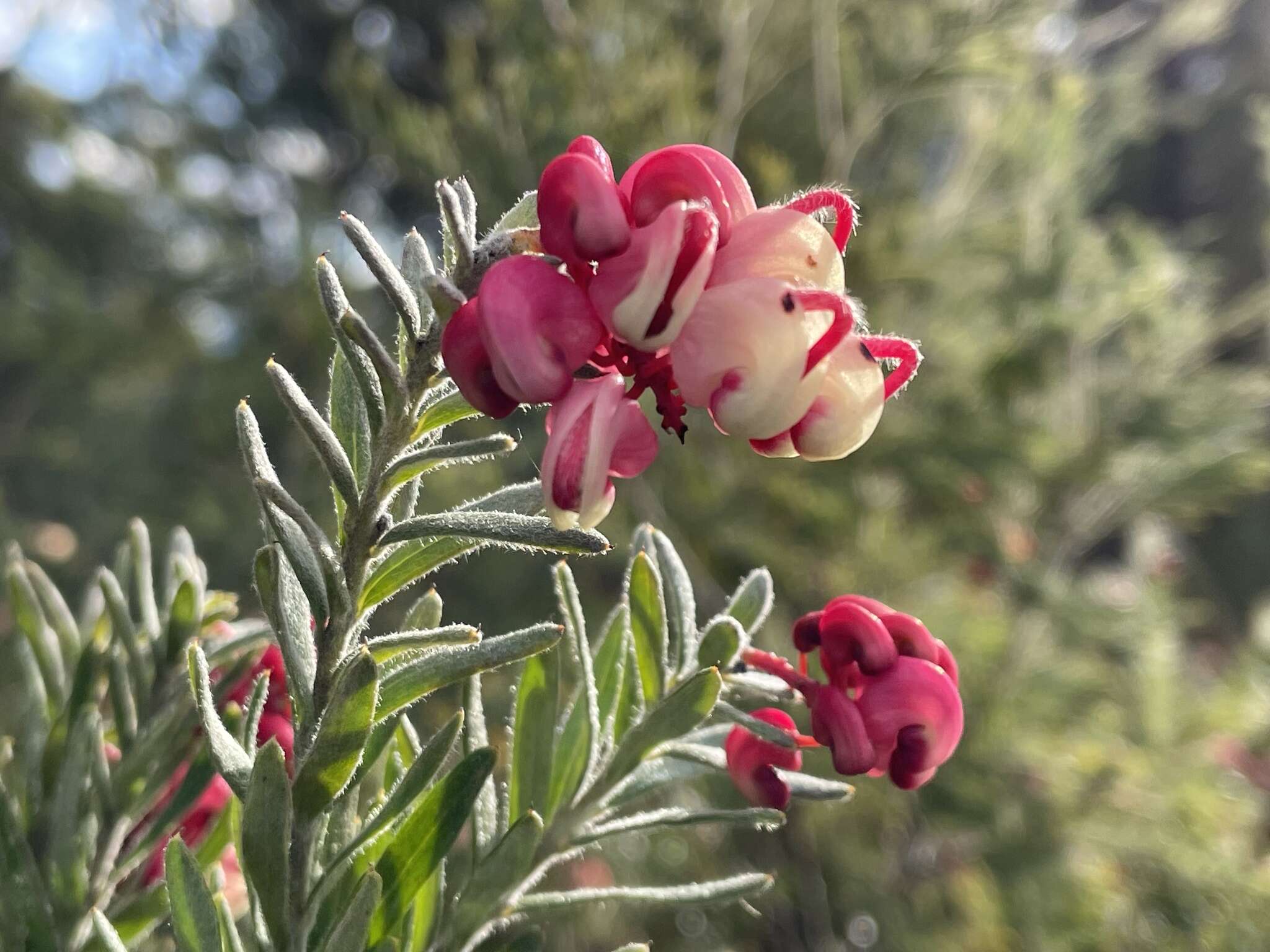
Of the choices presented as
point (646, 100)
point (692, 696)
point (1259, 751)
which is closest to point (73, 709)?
point (692, 696)

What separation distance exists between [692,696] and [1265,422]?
1.34 meters

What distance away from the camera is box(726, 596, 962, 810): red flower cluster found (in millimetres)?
287

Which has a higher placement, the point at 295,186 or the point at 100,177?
the point at 100,177

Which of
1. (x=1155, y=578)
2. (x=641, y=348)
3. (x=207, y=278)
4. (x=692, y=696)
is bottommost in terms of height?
(x=1155, y=578)

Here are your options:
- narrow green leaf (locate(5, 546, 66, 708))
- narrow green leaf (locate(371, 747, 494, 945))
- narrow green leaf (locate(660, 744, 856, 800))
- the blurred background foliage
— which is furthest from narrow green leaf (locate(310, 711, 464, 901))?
the blurred background foliage

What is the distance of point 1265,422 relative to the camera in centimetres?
128

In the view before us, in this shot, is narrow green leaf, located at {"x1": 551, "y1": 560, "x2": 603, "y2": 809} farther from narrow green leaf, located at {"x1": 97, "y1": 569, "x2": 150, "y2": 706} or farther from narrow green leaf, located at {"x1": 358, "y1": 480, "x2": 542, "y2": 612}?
narrow green leaf, located at {"x1": 97, "y1": 569, "x2": 150, "y2": 706}

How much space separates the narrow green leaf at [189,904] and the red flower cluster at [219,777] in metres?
0.09

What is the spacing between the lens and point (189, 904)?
23cm

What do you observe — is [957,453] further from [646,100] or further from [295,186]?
[295,186]

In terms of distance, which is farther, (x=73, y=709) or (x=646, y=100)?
(x=646, y=100)

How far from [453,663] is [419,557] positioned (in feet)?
0.12

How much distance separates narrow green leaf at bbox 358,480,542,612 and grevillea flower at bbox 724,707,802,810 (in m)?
0.12

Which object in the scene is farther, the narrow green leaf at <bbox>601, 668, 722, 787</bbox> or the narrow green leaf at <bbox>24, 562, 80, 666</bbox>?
the narrow green leaf at <bbox>24, 562, 80, 666</bbox>
